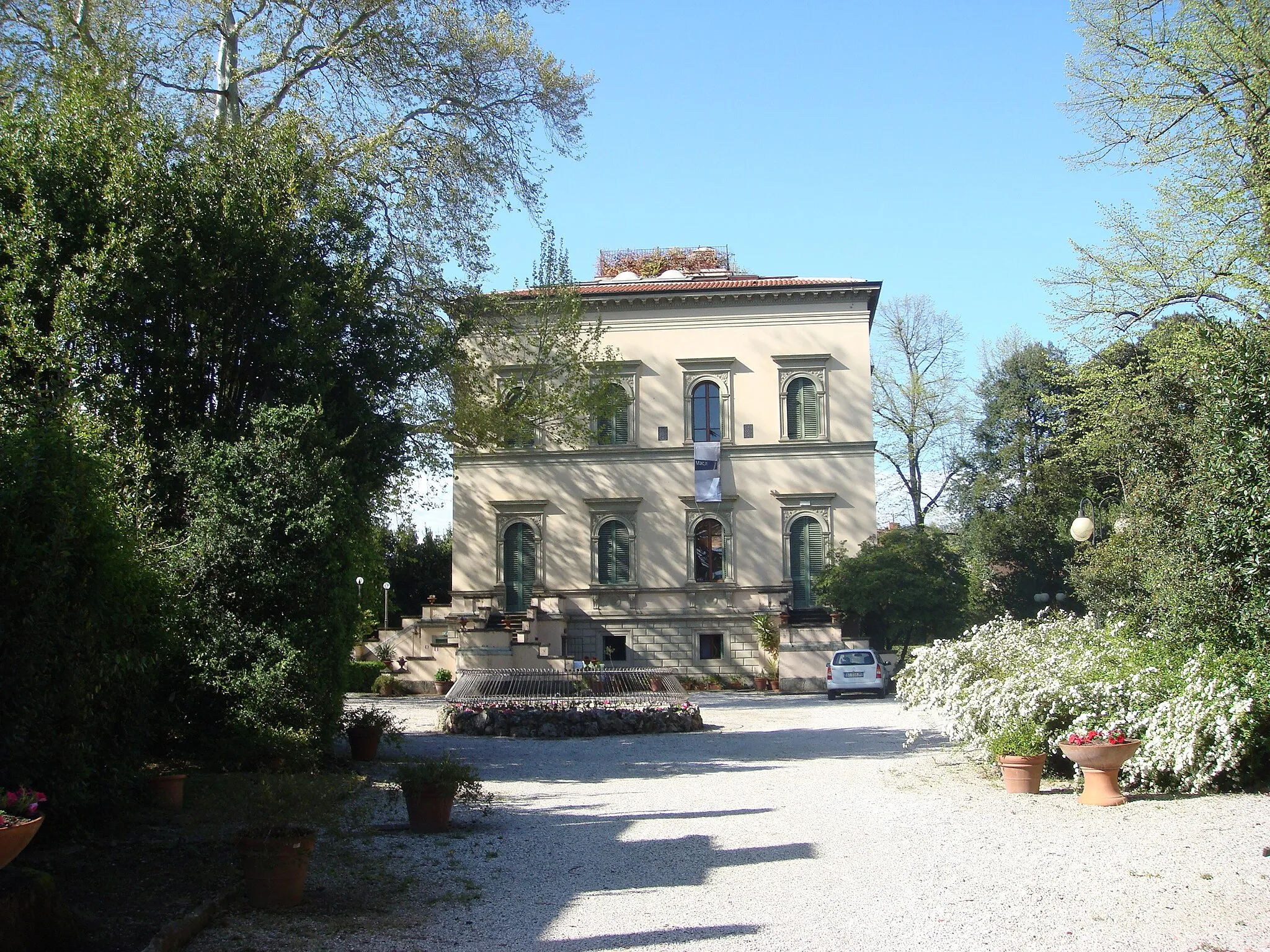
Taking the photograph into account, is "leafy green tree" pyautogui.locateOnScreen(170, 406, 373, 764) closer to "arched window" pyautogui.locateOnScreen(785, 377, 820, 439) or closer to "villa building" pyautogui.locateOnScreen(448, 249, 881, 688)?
"villa building" pyautogui.locateOnScreen(448, 249, 881, 688)

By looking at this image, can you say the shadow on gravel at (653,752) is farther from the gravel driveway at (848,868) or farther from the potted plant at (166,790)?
the potted plant at (166,790)

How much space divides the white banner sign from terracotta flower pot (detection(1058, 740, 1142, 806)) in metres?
24.2

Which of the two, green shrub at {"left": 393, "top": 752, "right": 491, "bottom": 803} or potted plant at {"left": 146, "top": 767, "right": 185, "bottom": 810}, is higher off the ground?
green shrub at {"left": 393, "top": 752, "right": 491, "bottom": 803}

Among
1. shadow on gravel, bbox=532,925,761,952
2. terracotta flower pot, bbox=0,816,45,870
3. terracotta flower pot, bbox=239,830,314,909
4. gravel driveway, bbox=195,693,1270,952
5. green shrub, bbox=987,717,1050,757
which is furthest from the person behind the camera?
green shrub, bbox=987,717,1050,757

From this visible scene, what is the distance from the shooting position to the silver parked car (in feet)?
90.9

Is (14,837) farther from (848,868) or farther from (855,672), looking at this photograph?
(855,672)

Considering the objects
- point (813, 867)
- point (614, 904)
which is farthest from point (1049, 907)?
point (614, 904)

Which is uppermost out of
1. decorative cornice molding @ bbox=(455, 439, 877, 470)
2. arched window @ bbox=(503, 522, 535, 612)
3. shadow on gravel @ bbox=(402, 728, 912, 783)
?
decorative cornice molding @ bbox=(455, 439, 877, 470)

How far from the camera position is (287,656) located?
450 inches

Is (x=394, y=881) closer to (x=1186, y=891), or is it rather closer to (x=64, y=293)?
(x=1186, y=891)

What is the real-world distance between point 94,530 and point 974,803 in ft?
26.0

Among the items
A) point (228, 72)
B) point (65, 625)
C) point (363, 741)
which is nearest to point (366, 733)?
point (363, 741)

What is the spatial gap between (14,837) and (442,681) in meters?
24.9

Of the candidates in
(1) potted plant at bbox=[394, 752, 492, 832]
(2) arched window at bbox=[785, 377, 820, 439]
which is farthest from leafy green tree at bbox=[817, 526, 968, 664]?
(1) potted plant at bbox=[394, 752, 492, 832]
